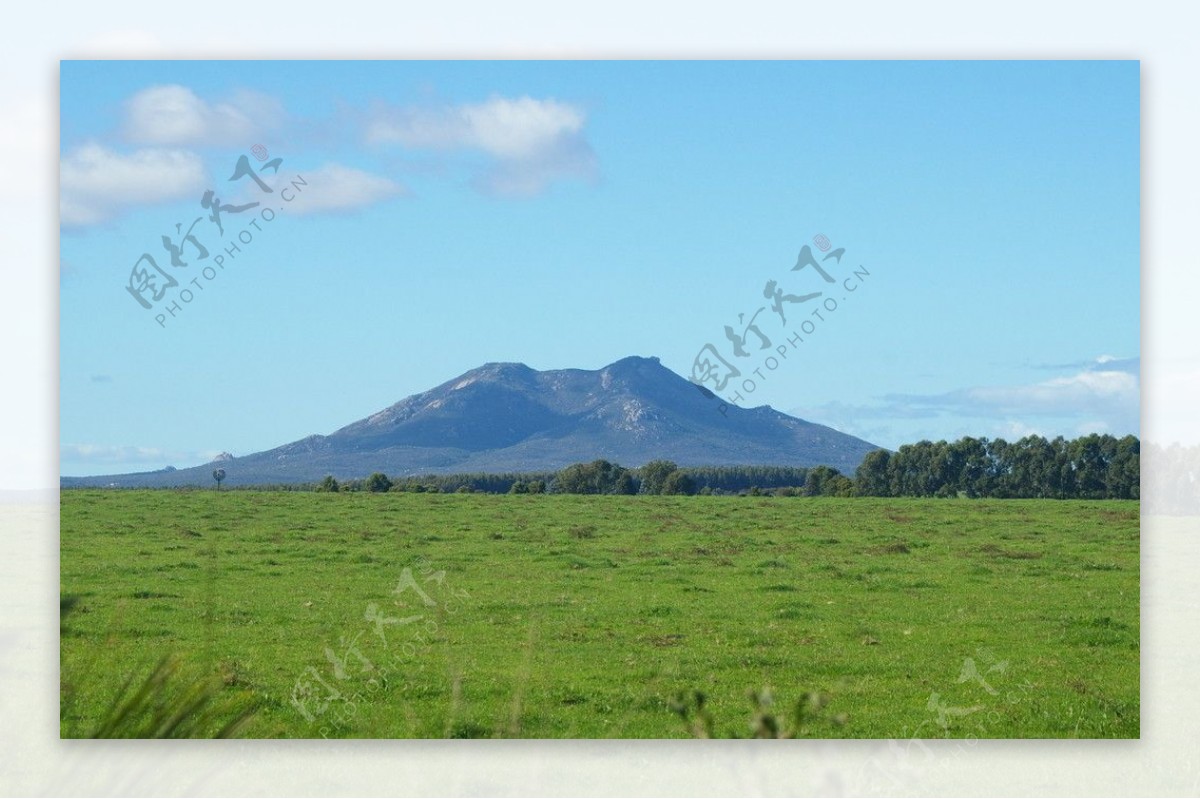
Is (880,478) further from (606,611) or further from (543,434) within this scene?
(606,611)

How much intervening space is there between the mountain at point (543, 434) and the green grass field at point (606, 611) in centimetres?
109

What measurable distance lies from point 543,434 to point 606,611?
18.4ft

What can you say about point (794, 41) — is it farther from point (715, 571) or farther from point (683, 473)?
point (683, 473)

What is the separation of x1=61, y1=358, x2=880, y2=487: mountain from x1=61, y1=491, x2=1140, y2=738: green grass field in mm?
1094

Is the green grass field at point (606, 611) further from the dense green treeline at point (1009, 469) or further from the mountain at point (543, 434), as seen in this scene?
the mountain at point (543, 434)

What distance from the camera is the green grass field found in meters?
10.6

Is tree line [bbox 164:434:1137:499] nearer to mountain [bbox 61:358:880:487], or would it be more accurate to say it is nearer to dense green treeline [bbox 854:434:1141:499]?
dense green treeline [bbox 854:434:1141:499]

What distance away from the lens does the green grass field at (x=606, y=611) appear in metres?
10.6

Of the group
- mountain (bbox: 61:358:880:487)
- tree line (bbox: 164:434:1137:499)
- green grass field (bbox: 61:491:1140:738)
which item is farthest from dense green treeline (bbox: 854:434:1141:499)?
mountain (bbox: 61:358:880:487)

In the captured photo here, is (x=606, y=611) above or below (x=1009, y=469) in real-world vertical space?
below

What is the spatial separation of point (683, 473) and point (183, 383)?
10078 mm

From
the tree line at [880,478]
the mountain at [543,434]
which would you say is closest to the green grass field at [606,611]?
the tree line at [880,478]

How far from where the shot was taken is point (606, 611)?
13992 millimetres

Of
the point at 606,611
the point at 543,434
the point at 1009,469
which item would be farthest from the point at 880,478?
the point at 606,611
